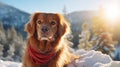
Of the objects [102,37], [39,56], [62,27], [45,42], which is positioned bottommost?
[102,37]

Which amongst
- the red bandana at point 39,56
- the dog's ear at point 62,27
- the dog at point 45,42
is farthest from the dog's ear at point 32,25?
the dog's ear at point 62,27

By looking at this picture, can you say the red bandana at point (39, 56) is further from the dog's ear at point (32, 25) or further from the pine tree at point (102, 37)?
the pine tree at point (102, 37)

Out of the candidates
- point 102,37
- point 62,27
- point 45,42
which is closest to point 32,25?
point 45,42

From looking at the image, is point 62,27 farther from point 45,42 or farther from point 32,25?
point 32,25

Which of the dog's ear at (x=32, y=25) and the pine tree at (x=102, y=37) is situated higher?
the dog's ear at (x=32, y=25)

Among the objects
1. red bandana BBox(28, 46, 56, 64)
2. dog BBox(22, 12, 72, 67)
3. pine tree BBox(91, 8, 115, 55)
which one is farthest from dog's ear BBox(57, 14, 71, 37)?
pine tree BBox(91, 8, 115, 55)

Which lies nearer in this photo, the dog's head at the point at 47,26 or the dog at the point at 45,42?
the dog's head at the point at 47,26

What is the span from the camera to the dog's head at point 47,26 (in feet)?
30.4

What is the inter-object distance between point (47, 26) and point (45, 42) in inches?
20.9

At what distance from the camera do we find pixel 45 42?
31.4 feet

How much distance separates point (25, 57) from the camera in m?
9.91

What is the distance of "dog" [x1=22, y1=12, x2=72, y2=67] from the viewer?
9484mm

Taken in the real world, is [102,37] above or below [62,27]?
below

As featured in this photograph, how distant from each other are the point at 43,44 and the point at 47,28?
Answer: 1.86 feet
